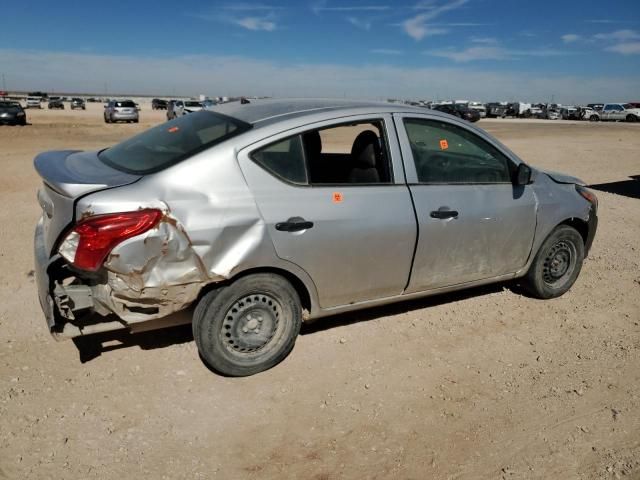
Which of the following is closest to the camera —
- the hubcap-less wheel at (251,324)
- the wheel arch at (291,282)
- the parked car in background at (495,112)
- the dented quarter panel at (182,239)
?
the dented quarter panel at (182,239)

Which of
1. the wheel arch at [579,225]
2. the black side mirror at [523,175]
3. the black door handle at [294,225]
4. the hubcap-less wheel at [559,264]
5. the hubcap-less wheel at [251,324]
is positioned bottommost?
the hubcap-less wheel at [251,324]

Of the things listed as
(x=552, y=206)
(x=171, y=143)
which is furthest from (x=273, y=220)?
(x=552, y=206)

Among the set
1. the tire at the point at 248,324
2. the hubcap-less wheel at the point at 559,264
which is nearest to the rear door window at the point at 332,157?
the tire at the point at 248,324

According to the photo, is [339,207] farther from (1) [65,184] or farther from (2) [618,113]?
(2) [618,113]

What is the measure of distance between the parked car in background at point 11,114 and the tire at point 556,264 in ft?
97.7

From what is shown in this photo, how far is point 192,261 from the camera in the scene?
114 inches

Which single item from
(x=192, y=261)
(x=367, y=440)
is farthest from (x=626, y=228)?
(x=192, y=261)

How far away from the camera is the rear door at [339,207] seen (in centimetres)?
312

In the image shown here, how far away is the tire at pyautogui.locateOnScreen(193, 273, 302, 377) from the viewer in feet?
10.2

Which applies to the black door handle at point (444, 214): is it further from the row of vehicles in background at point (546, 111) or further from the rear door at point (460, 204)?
the row of vehicles in background at point (546, 111)

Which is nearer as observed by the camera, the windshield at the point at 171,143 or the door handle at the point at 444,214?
the windshield at the point at 171,143

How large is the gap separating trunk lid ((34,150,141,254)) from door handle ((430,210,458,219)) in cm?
200

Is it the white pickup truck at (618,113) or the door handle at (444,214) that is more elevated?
the white pickup truck at (618,113)

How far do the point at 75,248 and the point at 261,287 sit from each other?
3.55ft
